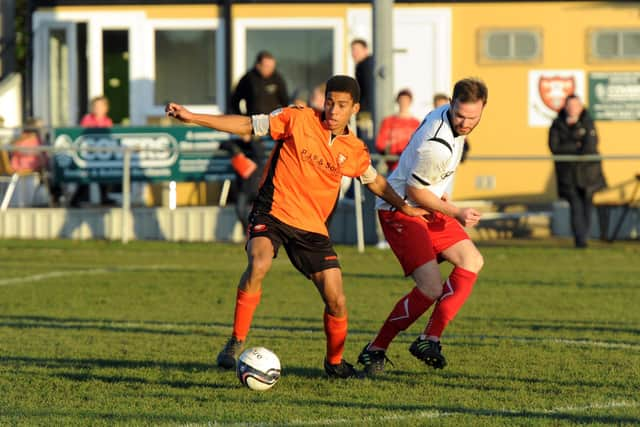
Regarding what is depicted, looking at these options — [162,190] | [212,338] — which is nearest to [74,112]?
[162,190]

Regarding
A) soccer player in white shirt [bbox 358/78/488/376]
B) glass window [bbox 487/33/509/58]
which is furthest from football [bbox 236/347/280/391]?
glass window [bbox 487/33/509/58]

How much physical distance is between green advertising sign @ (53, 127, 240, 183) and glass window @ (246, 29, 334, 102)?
314 cm

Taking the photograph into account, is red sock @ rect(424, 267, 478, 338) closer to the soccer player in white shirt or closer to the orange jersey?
the soccer player in white shirt

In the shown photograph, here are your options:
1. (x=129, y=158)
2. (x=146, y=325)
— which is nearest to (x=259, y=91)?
(x=129, y=158)

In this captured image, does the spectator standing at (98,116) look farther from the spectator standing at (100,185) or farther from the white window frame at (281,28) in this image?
the white window frame at (281,28)

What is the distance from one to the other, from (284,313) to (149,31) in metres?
10.8

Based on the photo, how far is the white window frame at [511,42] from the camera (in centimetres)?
2141

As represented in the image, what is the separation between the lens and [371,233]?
1817 cm

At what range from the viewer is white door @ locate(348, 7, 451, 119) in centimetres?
2128

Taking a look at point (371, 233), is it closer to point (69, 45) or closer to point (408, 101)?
point (408, 101)

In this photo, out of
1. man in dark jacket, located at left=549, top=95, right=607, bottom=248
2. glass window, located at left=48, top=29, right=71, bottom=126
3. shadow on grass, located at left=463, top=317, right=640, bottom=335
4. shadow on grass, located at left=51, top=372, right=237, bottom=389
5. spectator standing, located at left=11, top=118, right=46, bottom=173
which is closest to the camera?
shadow on grass, located at left=51, top=372, right=237, bottom=389

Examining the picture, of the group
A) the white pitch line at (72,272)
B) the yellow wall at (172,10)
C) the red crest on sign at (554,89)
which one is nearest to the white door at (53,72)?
the yellow wall at (172,10)

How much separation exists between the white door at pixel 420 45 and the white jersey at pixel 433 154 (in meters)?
13.0

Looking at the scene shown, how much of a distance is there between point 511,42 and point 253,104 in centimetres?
562
